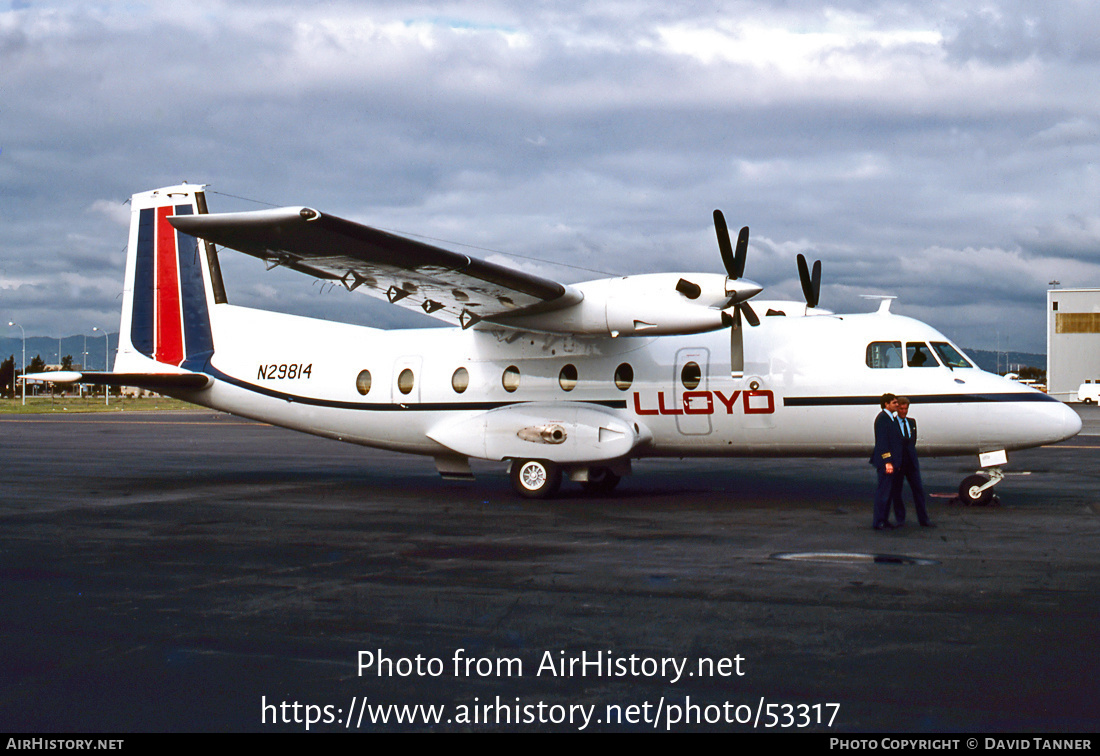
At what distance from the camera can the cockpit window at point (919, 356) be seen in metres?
15.8

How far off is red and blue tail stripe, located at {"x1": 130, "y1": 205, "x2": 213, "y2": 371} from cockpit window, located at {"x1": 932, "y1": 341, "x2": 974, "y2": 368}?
1526cm

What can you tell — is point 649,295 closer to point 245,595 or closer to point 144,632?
point 245,595

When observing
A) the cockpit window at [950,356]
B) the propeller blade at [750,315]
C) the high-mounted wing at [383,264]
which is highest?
the high-mounted wing at [383,264]

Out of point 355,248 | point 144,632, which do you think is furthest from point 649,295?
point 144,632

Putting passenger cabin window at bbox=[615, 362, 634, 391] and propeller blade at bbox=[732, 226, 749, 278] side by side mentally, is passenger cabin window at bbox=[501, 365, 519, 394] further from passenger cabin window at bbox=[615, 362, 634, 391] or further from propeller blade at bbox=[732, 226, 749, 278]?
propeller blade at bbox=[732, 226, 749, 278]

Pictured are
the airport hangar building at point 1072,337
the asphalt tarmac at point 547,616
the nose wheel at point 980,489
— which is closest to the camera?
the asphalt tarmac at point 547,616

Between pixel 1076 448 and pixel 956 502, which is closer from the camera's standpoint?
pixel 956 502

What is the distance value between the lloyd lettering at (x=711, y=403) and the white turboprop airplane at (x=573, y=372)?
0.09 ft

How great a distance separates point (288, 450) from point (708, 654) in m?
27.4

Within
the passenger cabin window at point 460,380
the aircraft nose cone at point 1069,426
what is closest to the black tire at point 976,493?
the aircraft nose cone at point 1069,426

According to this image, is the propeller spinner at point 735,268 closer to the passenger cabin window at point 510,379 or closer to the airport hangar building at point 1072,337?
the passenger cabin window at point 510,379

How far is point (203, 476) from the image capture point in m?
21.9

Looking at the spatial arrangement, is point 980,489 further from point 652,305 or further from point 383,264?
point 383,264

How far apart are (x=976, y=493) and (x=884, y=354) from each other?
2.75 m
